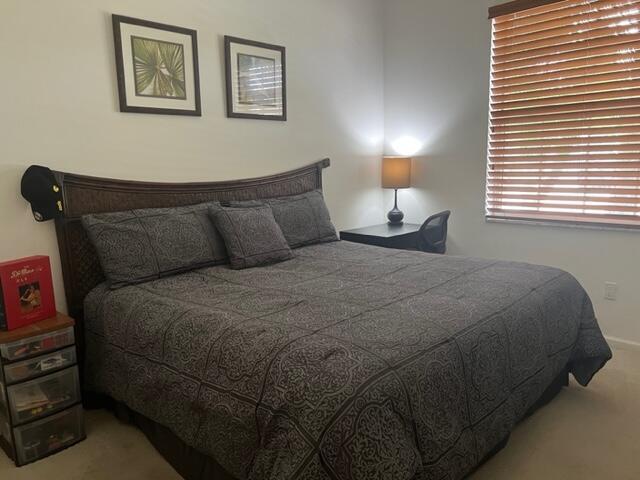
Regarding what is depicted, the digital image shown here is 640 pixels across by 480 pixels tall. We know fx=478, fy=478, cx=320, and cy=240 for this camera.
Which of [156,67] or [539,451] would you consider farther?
[156,67]

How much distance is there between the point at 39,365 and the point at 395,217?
297 cm

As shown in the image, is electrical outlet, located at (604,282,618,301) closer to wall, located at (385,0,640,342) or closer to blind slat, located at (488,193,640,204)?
wall, located at (385,0,640,342)

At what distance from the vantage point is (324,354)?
147cm

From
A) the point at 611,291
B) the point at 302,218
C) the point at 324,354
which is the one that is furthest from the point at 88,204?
the point at 611,291

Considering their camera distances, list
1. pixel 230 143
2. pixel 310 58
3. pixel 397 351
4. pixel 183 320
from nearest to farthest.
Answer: pixel 397 351
pixel 183 320
pixel 230 143
pixel 310 58

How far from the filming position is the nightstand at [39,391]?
203cm

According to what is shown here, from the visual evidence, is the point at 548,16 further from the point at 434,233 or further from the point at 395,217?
the point at 395,217

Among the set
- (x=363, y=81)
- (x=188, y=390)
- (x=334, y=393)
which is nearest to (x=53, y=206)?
(x=188, y=390)

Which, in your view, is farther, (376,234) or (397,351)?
(376,234)

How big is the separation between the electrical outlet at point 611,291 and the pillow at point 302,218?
192cm

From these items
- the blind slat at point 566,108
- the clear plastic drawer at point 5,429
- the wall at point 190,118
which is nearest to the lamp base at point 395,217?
the wall at point 190,118

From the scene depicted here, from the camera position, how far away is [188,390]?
1.76 m

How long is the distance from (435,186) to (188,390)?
9.85 ft

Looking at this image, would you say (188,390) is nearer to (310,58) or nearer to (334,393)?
(334,393)
